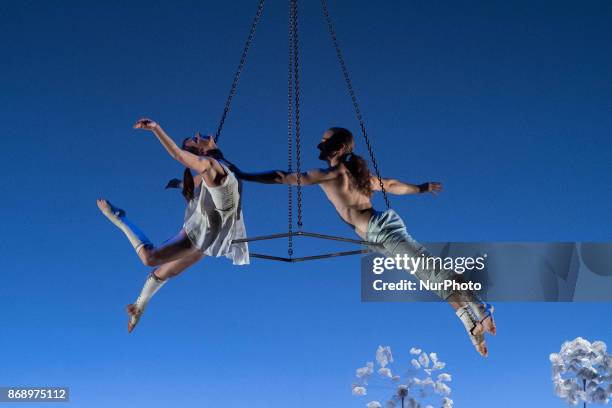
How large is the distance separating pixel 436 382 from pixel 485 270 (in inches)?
39.8

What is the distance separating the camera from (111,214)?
7.09 meters

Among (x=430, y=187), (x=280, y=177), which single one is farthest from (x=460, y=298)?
(x=280, y=177)

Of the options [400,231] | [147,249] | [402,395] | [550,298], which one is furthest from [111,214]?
[550,298]

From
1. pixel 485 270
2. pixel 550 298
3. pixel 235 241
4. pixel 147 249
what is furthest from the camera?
pixel 550 298

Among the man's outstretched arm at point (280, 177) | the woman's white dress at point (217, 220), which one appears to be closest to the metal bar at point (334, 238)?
the man's outstretched arm at point (280, 177)

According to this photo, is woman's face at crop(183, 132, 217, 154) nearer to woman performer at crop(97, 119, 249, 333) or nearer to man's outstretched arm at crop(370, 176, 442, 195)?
woman performer at crop(97, 119, 249, 333)

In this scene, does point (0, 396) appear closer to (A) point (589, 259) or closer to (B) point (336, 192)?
(B) point (336, 192)

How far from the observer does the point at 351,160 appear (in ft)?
22.5

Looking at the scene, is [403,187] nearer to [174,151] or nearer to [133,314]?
[174,151]

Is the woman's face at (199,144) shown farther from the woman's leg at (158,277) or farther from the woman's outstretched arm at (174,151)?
the woman's leg at (158,277)

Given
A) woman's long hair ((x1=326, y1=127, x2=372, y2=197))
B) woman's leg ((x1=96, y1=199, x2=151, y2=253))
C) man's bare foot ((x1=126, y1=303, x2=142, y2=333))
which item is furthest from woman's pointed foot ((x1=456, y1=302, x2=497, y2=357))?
man's bare foot ((x1=126, y1=303, x2=142, y2=333))

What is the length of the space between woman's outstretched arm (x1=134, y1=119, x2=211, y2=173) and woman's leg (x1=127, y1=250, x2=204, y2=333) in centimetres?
73

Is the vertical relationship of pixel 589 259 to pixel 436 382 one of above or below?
above

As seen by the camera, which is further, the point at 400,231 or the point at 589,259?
the point at 589,259
